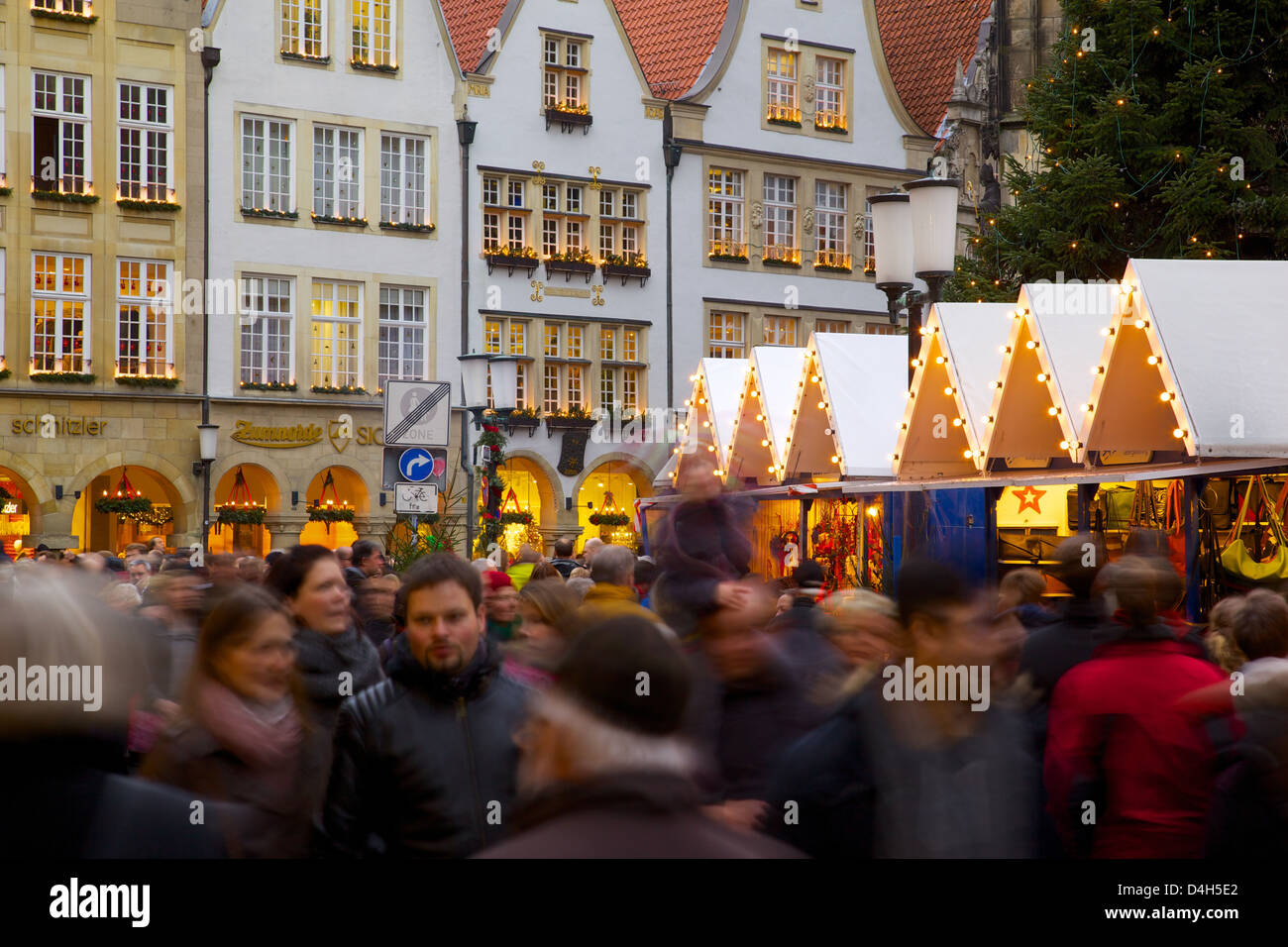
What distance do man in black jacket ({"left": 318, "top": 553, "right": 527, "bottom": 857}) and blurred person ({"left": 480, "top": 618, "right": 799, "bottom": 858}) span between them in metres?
1.05

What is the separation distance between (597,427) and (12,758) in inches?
1166

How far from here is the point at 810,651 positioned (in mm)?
5941

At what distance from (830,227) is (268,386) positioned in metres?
13.5

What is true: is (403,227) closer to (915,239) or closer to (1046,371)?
(1046,371)

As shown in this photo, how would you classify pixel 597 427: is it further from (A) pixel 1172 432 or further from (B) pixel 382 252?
(A) pixel 1172 432

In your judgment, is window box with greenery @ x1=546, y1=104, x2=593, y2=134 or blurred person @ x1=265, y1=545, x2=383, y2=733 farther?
window box with greenery @ x1=546, y1=104, x2=593, y2=134

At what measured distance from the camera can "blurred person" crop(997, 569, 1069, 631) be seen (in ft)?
25.7

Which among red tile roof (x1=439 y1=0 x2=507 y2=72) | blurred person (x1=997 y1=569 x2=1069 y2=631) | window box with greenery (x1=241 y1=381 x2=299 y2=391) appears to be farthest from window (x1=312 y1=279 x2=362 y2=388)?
blurred person (x1=997 y1=569 x2=1069 y2=631)

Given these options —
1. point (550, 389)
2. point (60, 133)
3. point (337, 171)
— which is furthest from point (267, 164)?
point (550, 389)

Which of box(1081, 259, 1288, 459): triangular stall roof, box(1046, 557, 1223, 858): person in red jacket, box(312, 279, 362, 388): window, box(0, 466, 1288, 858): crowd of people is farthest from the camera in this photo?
box(312, 279, 362, 388): window

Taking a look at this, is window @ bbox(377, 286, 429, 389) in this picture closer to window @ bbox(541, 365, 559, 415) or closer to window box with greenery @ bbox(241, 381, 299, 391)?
window box with greenery @ bbox(241, 381, 299, 391)

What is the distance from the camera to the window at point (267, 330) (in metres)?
29.8
